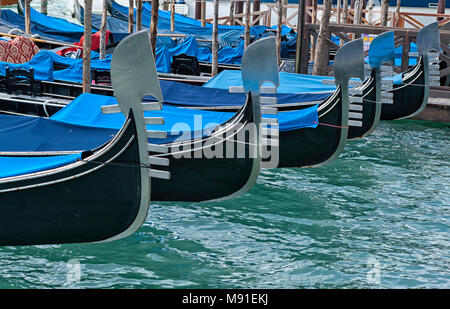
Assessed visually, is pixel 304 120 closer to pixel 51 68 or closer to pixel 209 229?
pixel 209 229

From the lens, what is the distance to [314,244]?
217 inches

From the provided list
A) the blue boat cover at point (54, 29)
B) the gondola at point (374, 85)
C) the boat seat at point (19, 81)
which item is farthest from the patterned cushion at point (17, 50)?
the gondola at point (374, 85)

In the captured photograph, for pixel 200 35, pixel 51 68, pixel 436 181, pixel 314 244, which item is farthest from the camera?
pixel 200 35

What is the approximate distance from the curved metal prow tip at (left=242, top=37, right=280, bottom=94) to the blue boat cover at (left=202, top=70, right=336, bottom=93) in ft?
7.21

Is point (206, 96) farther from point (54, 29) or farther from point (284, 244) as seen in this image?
point (54, 29)

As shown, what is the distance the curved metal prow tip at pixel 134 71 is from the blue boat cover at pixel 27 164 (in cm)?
65

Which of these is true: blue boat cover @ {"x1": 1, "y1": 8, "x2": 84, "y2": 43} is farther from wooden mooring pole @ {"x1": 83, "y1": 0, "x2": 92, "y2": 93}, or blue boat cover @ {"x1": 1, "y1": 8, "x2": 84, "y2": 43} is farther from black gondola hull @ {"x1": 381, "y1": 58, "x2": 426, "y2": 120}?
black gondola hull @ {"x1": 381, "y1": 58, "x2": 426, "y2": 120}

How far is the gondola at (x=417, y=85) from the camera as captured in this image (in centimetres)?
864

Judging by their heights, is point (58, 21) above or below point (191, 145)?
above

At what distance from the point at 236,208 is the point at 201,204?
1.09 feet

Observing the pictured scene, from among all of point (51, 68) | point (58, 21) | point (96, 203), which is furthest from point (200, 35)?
point (96, 203)

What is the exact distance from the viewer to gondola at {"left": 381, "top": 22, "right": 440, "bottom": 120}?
864 cm

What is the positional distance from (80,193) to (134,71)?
1.01 metres

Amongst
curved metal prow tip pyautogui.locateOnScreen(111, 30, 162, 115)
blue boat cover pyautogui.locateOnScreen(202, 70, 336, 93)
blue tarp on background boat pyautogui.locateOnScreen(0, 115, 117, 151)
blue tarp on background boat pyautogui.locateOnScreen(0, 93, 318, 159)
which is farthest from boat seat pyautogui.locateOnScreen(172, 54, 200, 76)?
curved metal prow tip pyautogui.locateOnScreen(111, 30, 162, 115)
